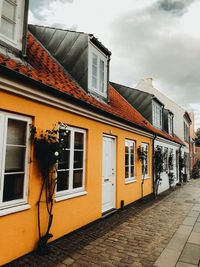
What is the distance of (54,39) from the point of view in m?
8.94

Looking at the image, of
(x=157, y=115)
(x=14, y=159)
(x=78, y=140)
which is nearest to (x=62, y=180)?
(x=78, y=140)

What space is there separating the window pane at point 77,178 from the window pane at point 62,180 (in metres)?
0.36

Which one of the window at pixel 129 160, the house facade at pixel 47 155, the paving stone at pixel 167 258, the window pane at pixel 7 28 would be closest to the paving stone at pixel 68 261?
the house facade at pixel 47 155

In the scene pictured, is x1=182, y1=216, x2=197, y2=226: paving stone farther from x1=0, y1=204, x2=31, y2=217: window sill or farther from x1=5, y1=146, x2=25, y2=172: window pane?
x1=5, y1=146, x2=25, y2=172: window pane

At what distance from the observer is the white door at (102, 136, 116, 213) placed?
795 centimetres

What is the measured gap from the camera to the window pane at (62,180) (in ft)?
18.9

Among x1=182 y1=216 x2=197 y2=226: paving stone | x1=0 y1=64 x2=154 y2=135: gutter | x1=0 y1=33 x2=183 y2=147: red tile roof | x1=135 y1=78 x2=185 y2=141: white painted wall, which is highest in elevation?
x1=135 y1=78 x2=185 y2=141: white painted wall

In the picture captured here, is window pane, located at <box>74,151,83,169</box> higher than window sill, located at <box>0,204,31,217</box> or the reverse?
higher

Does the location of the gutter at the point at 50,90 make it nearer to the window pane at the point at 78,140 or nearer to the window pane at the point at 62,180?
the window pane at the point at 78,140

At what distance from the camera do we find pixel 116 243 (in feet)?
18.2

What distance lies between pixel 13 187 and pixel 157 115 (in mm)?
13378

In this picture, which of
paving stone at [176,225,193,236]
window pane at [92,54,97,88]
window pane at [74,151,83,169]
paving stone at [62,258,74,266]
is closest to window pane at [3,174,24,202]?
paving stone at [62,258,74,266]

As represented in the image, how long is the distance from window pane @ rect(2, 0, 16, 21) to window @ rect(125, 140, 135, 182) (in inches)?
237

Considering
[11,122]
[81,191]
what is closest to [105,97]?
[81,191]
